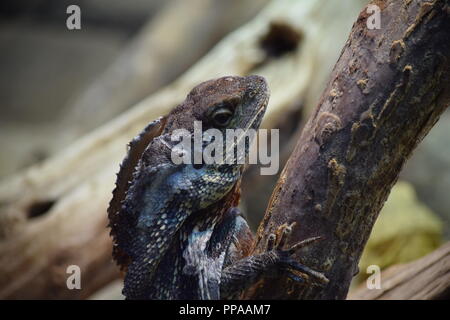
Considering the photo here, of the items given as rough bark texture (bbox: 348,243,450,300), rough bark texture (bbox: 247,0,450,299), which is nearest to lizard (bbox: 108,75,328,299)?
rough bark texture (bbox: 247,0,450,299)

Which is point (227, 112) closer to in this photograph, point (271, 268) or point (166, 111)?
point (271, 268)

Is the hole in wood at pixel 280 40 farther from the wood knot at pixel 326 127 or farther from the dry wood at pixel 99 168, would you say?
the wood knot at pixel 326 127

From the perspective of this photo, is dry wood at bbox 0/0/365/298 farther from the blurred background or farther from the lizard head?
the lizard head

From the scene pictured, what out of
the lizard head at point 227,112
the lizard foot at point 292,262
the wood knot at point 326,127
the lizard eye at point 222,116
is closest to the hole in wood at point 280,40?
the lizard head at point 227,112

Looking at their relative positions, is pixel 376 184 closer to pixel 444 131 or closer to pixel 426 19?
pixel 426 19

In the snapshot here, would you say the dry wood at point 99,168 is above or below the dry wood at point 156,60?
below

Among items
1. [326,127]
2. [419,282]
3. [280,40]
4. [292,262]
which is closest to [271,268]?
[292,262]

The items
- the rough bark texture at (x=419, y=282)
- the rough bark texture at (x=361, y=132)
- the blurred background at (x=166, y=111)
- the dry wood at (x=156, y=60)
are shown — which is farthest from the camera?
the dry wood at (x=156, y=60)
